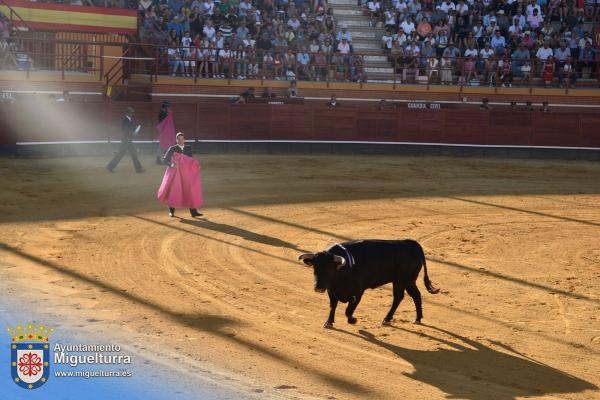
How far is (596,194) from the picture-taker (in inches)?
762

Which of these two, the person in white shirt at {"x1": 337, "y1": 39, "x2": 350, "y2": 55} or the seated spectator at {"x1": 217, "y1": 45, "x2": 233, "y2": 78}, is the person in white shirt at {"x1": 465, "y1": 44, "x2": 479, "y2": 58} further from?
the seated spectator at {"x1": 217, "y1": 45, "x2": 233, "y2": 78}

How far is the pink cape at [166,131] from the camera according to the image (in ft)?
66.7

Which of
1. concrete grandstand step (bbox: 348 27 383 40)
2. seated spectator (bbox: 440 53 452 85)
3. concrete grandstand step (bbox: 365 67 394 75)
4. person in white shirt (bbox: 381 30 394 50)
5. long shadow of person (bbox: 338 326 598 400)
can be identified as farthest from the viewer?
concrete grandstand step (bbox: 348 27 383 40)

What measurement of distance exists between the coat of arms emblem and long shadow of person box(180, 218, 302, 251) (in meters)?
4.81

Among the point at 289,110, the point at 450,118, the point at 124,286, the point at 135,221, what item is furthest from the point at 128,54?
the point at 124,286

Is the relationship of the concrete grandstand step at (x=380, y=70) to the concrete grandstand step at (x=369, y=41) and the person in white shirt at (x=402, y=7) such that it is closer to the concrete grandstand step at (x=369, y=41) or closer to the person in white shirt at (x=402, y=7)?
the concrete grandstand step at (x=369, y=41)

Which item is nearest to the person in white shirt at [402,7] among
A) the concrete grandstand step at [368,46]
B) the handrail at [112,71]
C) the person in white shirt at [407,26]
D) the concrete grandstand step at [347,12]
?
the person in white shirt at [407,26]

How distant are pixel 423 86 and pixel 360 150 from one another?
3401 mm

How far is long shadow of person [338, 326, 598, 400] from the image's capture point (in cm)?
789

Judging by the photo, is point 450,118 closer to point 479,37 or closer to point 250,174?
point 479,37

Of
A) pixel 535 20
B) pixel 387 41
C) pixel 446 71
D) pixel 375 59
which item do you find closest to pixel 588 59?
pixel 535 20

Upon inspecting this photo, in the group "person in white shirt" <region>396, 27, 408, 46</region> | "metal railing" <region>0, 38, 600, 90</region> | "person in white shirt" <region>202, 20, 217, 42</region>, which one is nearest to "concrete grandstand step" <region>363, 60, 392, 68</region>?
"metal railing" <region>0, 38, 600, 90</region>

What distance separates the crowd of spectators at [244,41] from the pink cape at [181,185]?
36.4 ft

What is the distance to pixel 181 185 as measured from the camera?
→ 49.2 feet
